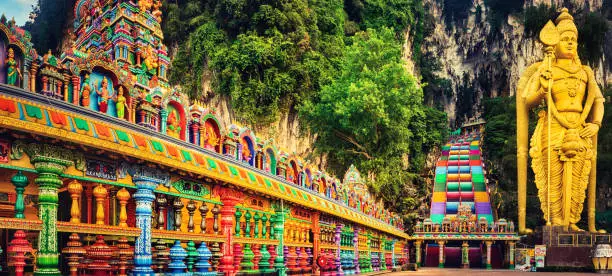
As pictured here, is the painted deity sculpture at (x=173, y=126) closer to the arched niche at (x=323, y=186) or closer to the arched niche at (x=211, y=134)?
the arched niche at (x=211, y=134)

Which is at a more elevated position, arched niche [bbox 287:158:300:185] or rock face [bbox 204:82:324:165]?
rock face [bbox 204:82:324:165]

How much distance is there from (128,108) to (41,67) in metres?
0.92

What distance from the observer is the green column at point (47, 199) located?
13.7 feet

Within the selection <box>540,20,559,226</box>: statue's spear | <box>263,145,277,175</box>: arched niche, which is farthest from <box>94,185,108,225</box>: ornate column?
<box>540,20,559,226</box>: statue's spear

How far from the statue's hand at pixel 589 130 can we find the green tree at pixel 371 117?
9.51 m

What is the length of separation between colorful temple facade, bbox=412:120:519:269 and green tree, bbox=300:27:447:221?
2.03 m

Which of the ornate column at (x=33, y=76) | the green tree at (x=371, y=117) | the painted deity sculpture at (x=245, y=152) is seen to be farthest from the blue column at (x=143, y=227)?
the green tree at (x=371, y=117)

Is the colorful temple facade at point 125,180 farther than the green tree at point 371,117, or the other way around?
the green tree at point 371,117

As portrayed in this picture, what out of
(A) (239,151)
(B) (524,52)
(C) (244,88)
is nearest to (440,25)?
(B) (524,52)

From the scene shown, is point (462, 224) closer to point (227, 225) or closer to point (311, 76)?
point (311, 76)

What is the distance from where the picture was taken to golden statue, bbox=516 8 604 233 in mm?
14938

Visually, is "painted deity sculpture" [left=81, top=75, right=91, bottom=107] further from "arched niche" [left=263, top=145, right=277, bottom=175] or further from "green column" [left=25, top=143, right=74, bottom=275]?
"arched niche" [left=263, top=145, right=277, bottom=175]

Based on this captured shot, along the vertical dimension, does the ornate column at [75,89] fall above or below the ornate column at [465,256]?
above

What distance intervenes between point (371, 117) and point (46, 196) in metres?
20.6
